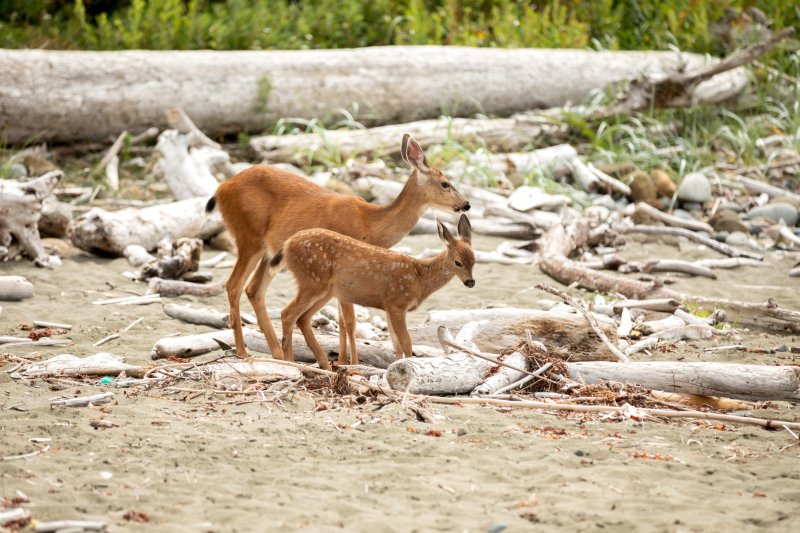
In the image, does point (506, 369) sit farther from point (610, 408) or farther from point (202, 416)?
point (202, 416)

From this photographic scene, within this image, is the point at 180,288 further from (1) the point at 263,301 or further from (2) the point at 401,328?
(2) the point at 401,328

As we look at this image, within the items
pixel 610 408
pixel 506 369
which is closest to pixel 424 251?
pixel 506 369

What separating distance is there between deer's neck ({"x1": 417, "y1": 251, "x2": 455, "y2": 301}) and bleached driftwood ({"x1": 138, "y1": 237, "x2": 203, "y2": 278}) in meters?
3.71

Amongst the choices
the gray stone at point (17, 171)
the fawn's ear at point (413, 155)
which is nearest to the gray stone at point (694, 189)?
the fawn's ear at point (413, 155)

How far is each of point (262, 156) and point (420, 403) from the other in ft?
29.0

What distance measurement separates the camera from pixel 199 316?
8.81 meters

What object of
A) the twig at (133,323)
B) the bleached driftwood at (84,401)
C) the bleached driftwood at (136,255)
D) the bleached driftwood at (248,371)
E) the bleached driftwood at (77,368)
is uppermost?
the bleached driftwood at (84,401)

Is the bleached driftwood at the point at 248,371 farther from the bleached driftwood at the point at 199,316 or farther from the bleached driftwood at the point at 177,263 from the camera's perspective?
the bleached driftwood at the point at 177,263

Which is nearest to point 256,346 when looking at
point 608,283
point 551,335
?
point 551,335

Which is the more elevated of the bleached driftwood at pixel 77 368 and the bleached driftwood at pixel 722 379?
the bleached driftwood at pixel 722 379

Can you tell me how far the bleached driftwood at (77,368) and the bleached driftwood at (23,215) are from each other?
378 centimetres

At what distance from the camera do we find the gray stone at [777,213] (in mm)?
14125

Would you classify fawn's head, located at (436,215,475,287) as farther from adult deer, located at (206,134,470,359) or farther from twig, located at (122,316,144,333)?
twig, located at (122,316,144,333)

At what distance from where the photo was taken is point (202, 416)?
601 centimetres
